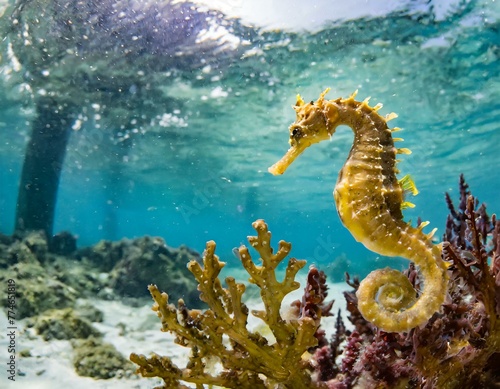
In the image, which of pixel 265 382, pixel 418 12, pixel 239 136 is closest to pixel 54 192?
pixel 239 136

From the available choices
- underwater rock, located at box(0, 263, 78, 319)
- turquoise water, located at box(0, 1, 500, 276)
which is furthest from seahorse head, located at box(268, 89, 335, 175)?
turquoise water, located at box(0, 1, 500, 276)

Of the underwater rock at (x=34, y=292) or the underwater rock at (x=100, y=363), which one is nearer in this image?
the underwater rock at (x=100, y=363)

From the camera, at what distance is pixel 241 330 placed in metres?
1.97

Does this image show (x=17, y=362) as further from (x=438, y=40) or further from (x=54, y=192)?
(x=438, y=40)

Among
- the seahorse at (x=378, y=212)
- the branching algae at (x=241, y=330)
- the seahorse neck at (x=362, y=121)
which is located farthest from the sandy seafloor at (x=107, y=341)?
the seahorse neck at (x=362, y=121)

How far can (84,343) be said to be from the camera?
18.0ft

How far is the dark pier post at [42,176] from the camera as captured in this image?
506 inches

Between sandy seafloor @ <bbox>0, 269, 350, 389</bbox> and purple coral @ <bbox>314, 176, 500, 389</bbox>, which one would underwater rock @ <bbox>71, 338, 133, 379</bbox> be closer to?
sandy seafloor @ <bbox>0, 269, 350, 389</bbox>

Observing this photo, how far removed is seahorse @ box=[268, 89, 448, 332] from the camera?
1921 millimetres

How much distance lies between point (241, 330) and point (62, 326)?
5.35 metres

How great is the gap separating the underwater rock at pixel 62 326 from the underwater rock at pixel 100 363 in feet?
3.01

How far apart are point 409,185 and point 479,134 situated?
2217cm

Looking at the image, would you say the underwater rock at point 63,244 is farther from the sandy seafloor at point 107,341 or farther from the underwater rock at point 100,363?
the underwater rock at point 100,363

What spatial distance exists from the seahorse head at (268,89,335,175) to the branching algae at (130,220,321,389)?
24.8 inches
